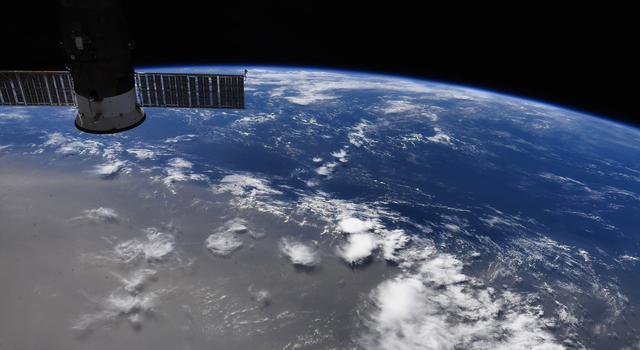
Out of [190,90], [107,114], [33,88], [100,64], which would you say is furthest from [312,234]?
[100,64]

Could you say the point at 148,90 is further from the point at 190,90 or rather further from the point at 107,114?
the point at 107,114

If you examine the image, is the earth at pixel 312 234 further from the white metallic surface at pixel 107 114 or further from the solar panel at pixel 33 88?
the white metallic surface at pixel 107 114

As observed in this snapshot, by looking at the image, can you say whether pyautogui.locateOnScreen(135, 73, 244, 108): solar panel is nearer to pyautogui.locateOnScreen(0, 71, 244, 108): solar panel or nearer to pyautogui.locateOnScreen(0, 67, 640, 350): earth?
pyautogui.locateOnScreen(0, 71, 244, 108): solar panel

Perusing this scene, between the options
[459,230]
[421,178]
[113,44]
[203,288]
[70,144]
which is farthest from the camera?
[70,144]

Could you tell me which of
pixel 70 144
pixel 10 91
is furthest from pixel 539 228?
pixel 70 144

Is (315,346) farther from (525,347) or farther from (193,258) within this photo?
(525,347)

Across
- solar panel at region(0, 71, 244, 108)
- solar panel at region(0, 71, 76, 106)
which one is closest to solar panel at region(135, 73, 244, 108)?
solar panel at region(0, 71, 244, 108)
